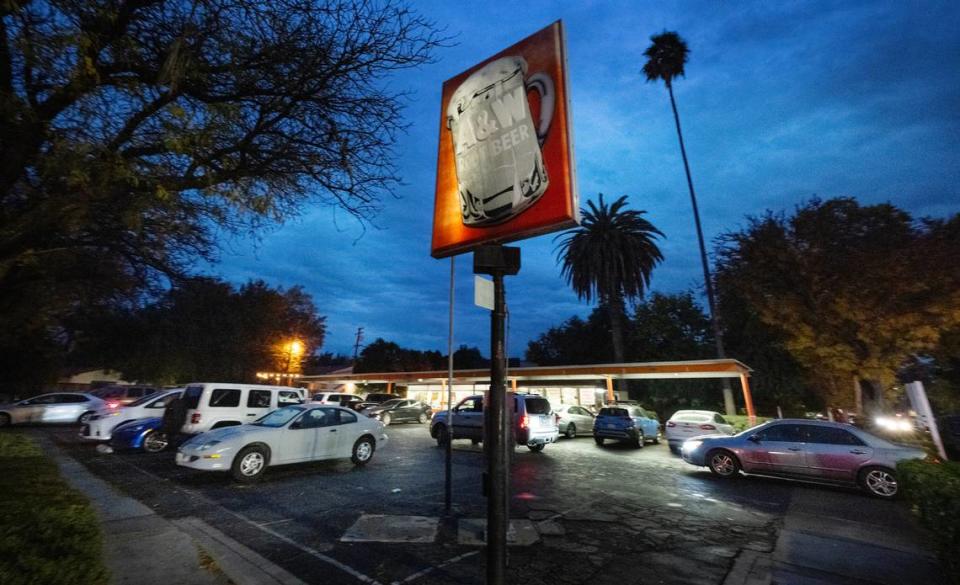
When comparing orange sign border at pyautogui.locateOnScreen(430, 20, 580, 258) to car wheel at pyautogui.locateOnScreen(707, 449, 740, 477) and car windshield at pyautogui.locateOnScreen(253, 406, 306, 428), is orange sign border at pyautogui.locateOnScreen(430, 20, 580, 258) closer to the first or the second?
car windshield at pyautogui.locateOnScreen(253, 406, 306, 428)

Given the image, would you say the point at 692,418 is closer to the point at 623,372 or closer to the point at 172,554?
the point at 623,372

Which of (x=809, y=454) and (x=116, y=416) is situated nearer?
(x=809, y=454)

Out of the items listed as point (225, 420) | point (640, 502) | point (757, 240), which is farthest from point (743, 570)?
point (757, 240)

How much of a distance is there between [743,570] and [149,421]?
14.4 metres

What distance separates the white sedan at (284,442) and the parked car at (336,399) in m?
11.2

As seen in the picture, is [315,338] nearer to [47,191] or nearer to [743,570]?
[47,191]

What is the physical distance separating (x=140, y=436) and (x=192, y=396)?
197cm

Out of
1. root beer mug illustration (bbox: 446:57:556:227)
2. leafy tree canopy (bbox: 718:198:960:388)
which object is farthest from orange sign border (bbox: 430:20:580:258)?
leafy tree canopy (bbox: 718:198:960:388)

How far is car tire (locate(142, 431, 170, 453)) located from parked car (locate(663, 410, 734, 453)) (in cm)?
1556

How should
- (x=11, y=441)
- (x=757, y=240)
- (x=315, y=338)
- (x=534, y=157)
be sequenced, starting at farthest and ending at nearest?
(x=315, y=338) → (x=757, y=240) → (x=11, y=441) → (x=534, y=157)

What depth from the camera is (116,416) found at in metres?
12.6

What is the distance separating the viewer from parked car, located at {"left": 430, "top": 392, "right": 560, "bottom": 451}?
13.1 meters

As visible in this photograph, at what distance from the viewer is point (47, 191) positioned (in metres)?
5.89

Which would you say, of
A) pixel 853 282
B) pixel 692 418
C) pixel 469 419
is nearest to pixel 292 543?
pixel 469 419
